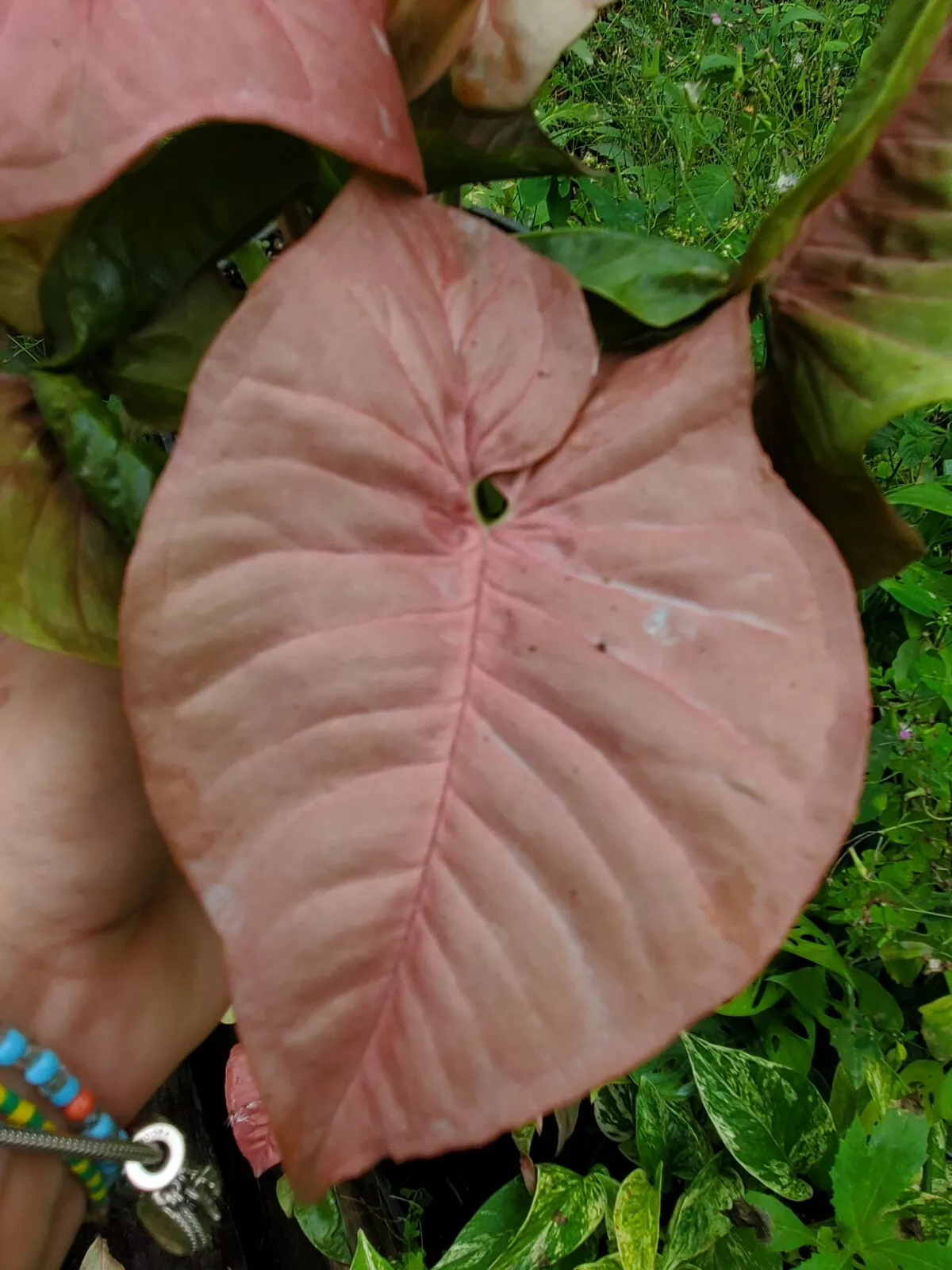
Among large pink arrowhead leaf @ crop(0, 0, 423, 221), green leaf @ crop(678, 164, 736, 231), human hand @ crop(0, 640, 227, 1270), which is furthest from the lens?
green leaf @ crop(678, 164, 736, 231)

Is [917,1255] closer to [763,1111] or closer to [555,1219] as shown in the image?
[763,1111]

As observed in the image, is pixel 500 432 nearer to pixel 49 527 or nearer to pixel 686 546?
pixel 686 546

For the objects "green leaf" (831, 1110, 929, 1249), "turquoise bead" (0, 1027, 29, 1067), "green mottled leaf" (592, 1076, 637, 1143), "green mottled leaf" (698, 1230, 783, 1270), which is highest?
"turquoise bead" (0, 1027, 29, 1067)

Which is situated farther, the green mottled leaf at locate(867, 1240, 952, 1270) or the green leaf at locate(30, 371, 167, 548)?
the green mottled leaf at locate(867, 1240, 952, 1270)

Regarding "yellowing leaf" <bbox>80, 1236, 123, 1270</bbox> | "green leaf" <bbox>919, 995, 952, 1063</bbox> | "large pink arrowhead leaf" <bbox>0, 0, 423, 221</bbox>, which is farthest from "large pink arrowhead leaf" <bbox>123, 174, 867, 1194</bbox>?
"yellowing leaf" <bbox>80, 1236, 123, 1270</bbox>

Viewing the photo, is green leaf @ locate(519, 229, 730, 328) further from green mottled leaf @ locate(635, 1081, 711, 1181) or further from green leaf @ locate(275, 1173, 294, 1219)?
green leaf @ locate(275, 1173, 294, 1219)

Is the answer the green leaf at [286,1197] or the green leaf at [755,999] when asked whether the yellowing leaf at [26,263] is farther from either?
the green leaf at [286,1197]

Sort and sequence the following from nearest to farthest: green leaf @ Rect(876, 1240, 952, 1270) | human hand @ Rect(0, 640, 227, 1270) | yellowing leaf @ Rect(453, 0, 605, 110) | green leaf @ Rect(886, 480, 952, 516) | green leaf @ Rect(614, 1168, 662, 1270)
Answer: yellowing leaf @ Rect(453, 0, 605, 110) → human hand @ Rect(0, 640, 227, 1270) → green leaf @ Rect(876, 1240, 952, 1270) → green leaf @ Rect(614, 1168, 662, 1270) → green leaf @ Rect(886, 480, 952, 516)

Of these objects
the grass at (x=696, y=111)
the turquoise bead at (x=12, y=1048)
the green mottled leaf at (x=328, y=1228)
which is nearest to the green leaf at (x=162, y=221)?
the turquoise bead at (x=12, y=1048)
